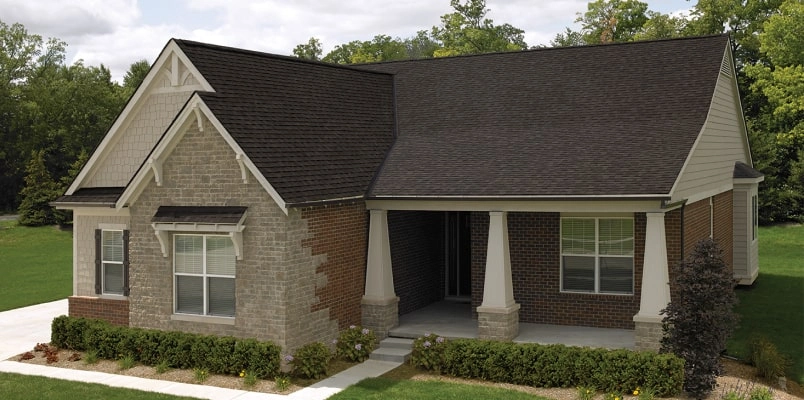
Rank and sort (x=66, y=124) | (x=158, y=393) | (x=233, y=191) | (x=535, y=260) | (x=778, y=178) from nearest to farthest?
(x=158, y=393) → (x=233, y=191) → (x=535, y=260) → (x=778, y=178) → (x=66, y=124)

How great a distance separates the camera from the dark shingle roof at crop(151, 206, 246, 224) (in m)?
16.2

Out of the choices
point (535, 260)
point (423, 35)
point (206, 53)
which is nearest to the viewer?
point (206, 53)

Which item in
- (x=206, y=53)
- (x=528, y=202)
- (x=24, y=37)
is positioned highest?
(x=24, y=37)

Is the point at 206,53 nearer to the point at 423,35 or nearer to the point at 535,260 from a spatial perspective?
the point at 535,260

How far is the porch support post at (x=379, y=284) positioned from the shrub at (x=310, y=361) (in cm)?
244

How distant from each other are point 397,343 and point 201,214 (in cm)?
506

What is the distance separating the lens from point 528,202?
17125 millimetres

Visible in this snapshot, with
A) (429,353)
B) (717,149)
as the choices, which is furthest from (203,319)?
(717,149)

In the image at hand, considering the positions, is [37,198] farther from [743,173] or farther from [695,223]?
[695,223]

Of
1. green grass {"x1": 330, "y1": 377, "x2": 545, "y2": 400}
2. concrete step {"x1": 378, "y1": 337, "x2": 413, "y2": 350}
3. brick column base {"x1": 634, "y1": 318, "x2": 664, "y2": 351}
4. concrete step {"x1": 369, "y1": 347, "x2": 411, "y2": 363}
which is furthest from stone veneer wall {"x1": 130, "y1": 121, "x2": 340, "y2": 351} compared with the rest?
brick column base {"x1": 634, "y1": 318, "x2": 664, "y2": 351}

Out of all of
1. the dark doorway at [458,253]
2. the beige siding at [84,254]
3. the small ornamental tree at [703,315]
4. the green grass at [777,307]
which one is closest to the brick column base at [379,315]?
the dark doorway at [458,253]

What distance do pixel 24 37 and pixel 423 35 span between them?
2160 inches

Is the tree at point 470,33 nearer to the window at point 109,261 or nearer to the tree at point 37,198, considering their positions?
the tree at point 37,198

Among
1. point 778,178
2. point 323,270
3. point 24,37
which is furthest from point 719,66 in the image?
point 24,37
